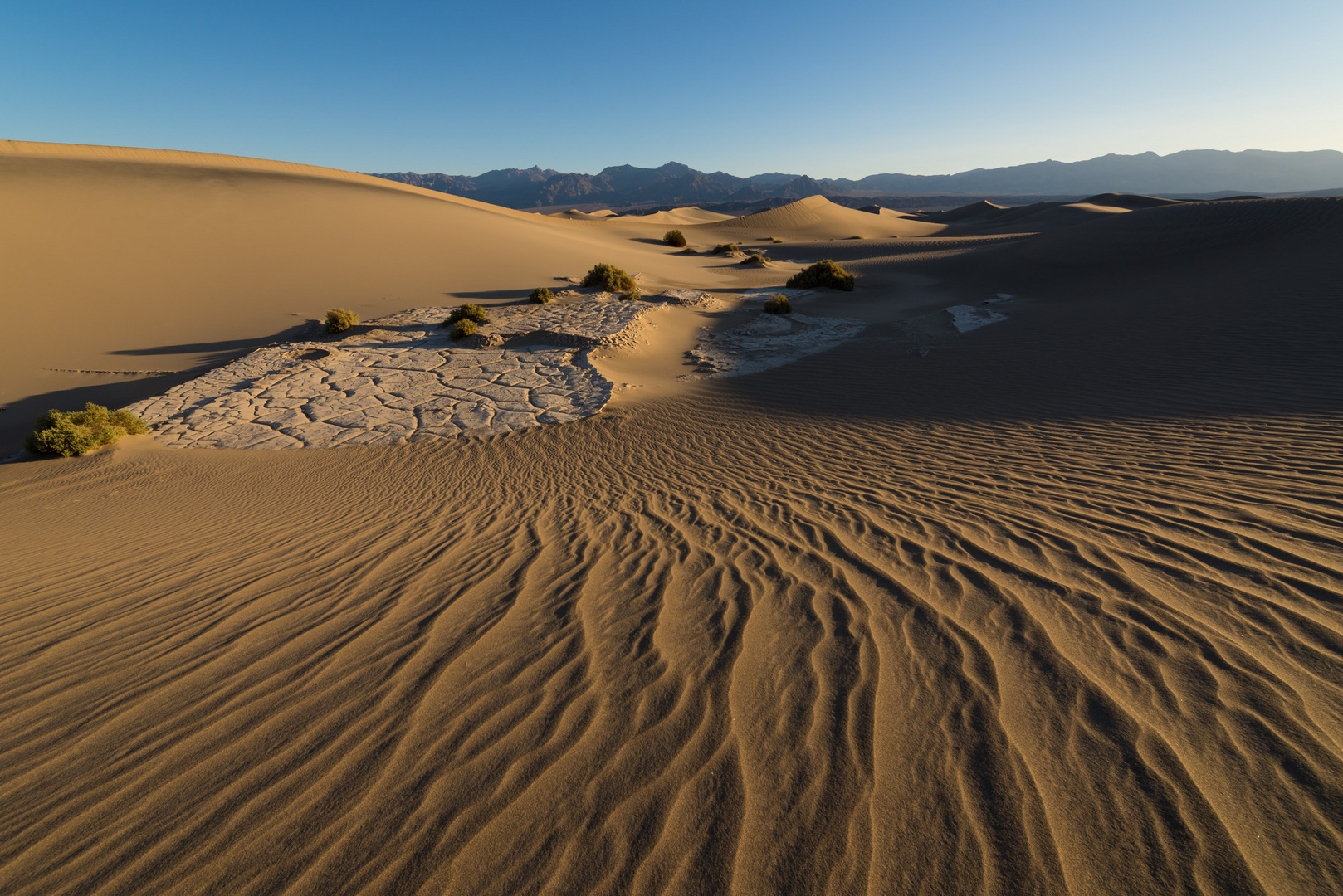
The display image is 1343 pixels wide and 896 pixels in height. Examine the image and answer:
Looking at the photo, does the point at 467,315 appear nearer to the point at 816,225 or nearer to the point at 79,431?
the point at 79,431

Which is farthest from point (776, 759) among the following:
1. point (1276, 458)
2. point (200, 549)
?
point (1276, 458)

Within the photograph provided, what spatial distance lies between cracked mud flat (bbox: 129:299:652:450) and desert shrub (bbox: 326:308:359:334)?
528 mm

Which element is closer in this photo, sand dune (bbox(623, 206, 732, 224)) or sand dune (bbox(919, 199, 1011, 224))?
sand dune (bbox(623, 206, 732, 224))

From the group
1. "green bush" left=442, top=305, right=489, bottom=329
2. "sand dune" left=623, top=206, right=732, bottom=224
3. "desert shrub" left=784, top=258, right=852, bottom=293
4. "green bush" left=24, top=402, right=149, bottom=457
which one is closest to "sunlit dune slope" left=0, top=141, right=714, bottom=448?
"green bush" left=24, top=402, right=149, bottom=457

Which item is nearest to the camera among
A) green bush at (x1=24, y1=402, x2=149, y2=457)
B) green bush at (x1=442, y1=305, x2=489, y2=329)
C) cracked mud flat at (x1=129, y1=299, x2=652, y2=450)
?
green bush at (x1=24, y1=402, x2=149, y2=457)

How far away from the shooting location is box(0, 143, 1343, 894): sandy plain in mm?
1831

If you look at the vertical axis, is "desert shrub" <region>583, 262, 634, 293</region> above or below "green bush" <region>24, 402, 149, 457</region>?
above

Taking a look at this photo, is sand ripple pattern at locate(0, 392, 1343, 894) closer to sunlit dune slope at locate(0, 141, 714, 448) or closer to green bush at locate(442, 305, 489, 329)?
green bush at locate(442, 305, 489, 329)

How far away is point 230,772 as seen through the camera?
2242 mm

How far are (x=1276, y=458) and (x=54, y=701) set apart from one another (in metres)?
8.09

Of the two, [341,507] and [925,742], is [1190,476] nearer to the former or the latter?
[925,742]

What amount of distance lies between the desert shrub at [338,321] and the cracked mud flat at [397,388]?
1.73 feet

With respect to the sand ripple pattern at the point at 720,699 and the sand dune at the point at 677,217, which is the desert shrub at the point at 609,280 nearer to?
the sand ripple pattern at the point at 720,699

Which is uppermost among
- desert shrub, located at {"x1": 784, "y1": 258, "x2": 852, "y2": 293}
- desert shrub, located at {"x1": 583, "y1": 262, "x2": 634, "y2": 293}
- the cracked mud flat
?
desert shrub, located at {"x1": 583, "y1": 262, "x2": 634, "y2": 293}
